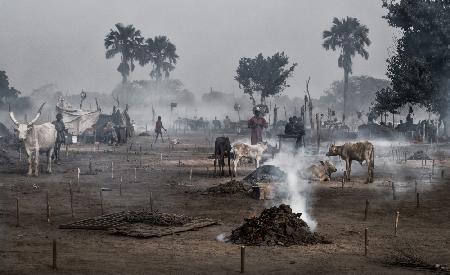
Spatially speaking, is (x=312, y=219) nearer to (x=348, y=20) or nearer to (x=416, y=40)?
(x=416, y=40)

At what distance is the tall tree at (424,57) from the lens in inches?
1502

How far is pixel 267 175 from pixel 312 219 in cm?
683

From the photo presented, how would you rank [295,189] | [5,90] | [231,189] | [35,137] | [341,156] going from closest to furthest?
[231,189], [295,189], [341,156], [35,137], [5,90]

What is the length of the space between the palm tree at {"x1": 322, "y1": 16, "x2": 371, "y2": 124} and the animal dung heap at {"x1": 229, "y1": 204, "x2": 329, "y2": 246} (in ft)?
218

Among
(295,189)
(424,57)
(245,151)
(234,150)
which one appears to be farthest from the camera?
(424,57)

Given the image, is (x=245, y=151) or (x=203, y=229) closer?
(x=203, y=229)

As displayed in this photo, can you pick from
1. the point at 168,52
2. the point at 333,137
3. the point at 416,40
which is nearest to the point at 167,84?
the point at 168,52

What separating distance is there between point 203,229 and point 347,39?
69219 millimetres

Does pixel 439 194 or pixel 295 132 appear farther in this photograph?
pixel 295 132

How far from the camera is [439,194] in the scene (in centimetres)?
1902

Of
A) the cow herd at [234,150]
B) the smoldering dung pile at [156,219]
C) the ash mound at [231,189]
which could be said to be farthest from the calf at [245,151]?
the smoldering dung pile at [156,219]

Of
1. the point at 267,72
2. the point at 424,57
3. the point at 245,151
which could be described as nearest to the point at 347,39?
the point at 267,72

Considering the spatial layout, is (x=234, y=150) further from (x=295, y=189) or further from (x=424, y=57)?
(x=424, y=57)

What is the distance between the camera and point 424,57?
128 ft
